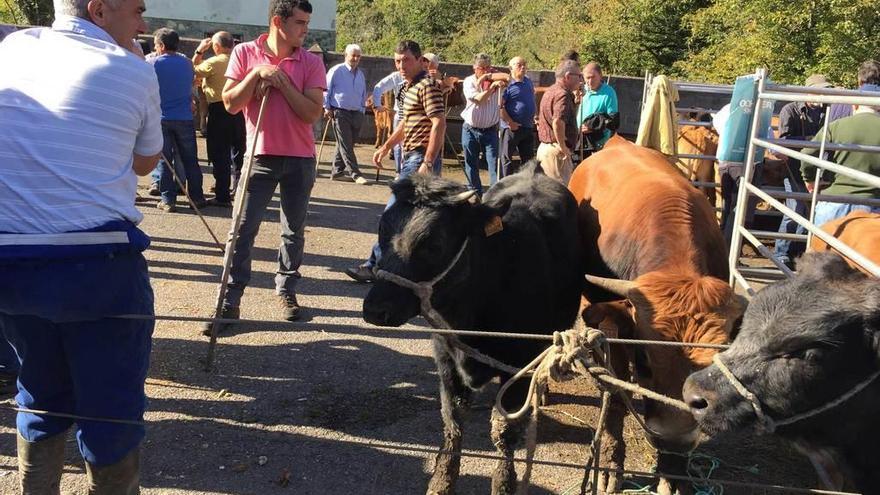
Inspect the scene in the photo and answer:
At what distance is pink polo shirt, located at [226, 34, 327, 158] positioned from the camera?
5.15 meters

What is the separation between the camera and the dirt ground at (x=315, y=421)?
12.3 feet

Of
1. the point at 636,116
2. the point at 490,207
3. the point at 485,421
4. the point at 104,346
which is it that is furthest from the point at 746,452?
the point at 636,116

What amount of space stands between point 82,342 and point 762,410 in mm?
2266

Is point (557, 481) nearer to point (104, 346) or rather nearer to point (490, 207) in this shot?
point (490, 207)

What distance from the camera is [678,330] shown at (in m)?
3.00

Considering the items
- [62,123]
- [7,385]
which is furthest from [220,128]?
[62,123]

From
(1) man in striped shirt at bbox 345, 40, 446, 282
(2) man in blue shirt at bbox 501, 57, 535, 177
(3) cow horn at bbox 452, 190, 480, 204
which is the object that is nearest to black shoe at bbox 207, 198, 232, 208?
(2) man in blue shirt at bbox 501, 57, 535, 177

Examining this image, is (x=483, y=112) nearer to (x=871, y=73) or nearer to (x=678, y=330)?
(x=871, y=73)

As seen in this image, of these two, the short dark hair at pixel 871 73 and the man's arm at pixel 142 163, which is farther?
the short dark hair at pixel 871 73

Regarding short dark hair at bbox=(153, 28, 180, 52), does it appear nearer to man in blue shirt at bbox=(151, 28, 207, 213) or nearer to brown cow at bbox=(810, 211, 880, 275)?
man in blue shirt at bbox=(151, 28, 207, 213)

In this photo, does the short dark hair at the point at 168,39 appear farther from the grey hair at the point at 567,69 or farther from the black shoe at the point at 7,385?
the black shoe at the point at 7,385

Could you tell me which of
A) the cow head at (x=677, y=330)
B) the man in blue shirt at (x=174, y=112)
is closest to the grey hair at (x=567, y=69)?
the man in blue shirt at (x=174, y=112)

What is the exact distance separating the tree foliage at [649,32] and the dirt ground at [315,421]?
12614 millimetres

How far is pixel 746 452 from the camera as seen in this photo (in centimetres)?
428
